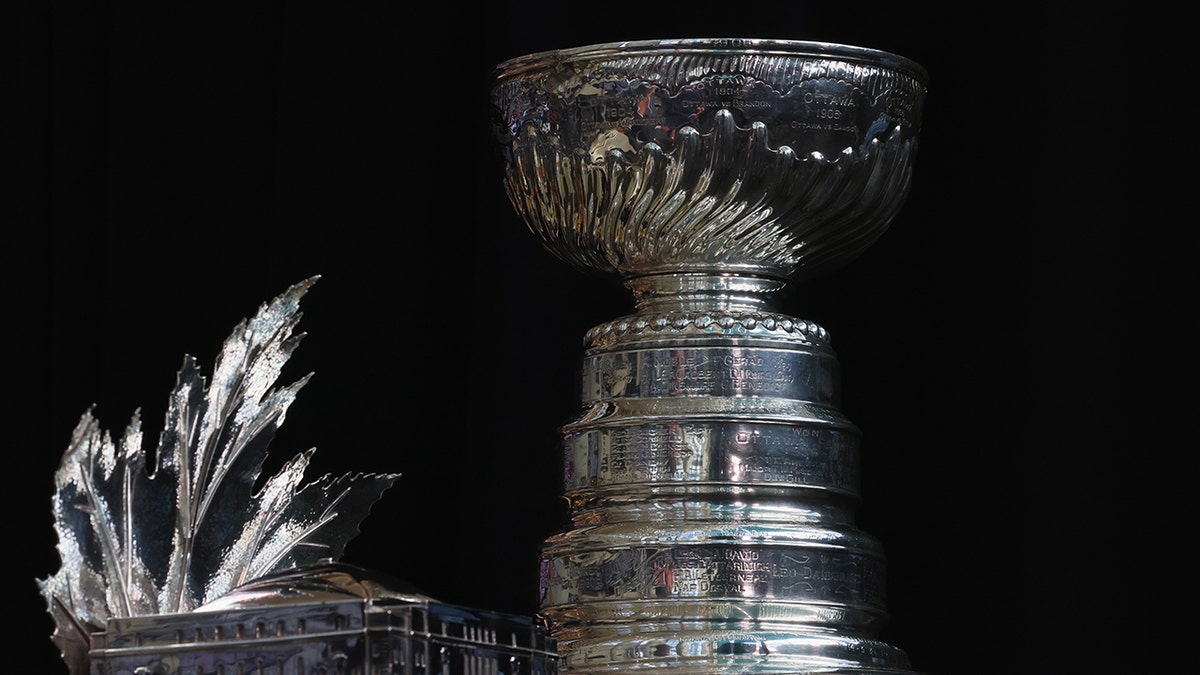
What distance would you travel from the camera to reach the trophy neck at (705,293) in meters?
1.42

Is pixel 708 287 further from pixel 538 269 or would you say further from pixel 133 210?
pixel 133 210

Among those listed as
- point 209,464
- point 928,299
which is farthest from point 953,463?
point 209,464

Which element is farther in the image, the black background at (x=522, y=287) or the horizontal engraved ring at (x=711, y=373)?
the black background at (x=522, y=287)

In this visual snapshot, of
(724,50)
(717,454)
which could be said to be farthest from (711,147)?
(717,454)

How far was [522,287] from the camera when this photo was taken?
5.87 ft

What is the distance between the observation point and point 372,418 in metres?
1.89

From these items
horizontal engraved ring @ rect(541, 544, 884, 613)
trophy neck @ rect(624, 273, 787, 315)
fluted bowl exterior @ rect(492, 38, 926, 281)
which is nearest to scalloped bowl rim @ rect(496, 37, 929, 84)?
fluted bowl exterior @ rect(492, 38, 926, 281)

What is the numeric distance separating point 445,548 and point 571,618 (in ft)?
1.82

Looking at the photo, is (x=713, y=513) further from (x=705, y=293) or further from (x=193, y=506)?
(x=193, y=506)

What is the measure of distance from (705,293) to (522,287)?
0.40 meters

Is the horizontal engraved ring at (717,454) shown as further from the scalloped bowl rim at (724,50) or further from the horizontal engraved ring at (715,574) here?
the scalloped bowl rim at (724,50)

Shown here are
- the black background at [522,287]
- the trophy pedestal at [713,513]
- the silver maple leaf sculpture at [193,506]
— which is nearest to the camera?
the silver maple leaf sculpture at [193,506]

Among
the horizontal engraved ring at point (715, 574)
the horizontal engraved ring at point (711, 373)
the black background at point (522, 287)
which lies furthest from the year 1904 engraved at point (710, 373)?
the black background at point (522, 287)

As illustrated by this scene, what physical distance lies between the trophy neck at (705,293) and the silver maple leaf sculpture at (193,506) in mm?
239
